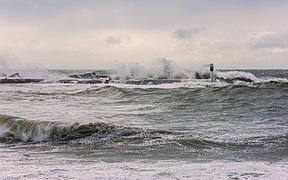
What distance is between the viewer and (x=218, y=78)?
39.7 metres

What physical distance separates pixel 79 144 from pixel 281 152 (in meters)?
3.94

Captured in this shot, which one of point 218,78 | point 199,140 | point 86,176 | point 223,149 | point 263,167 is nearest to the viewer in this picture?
point 86,176

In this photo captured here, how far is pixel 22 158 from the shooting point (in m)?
7.80

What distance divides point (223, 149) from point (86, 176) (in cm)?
330

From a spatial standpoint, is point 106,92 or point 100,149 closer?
point 100,149

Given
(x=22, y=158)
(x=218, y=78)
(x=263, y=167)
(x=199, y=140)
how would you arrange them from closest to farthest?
(x=263, y=167) < (x=22, y=158) < (x=199, y=140) < (x=218, y=78)

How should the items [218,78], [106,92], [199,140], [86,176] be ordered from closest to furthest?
1. [86,176]
2. [199,140]
3. [106,92]
4. [218,78]

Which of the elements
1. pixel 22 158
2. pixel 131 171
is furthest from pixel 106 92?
pixel 131 171

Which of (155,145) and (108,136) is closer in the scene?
(155,145)

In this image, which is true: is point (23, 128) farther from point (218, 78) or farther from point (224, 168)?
point (218, 78)

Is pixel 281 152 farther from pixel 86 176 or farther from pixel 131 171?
pixel 86 176

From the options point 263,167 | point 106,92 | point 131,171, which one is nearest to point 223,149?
point 263,167

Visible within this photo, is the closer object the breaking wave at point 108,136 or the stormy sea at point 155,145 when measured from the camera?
the stormy sea at point 155,145

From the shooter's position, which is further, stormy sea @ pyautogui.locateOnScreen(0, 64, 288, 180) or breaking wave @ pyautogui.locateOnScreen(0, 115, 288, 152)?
breaking wave @ pyautogui.locateOnScreen(0, 115, 288, 152)
